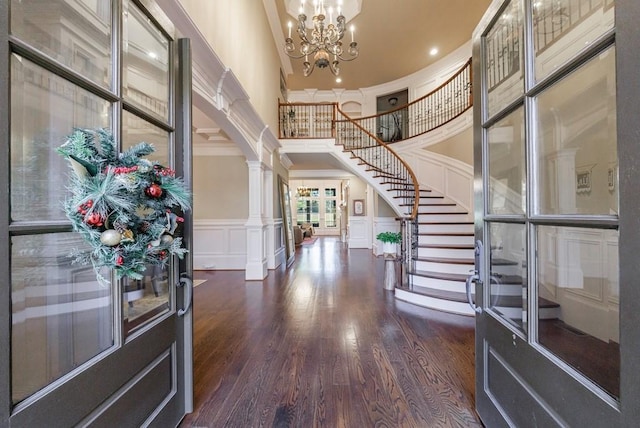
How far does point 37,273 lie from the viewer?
2.75 feet

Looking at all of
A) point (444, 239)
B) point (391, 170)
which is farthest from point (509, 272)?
point (391, 170)

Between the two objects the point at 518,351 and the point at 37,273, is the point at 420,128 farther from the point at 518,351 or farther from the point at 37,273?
the point at 37,273

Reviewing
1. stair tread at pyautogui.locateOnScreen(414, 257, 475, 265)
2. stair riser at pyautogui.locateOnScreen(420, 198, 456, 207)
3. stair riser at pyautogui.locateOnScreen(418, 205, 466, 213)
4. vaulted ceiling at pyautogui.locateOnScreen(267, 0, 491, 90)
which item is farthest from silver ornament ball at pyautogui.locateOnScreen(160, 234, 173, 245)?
vaulted ceiling at pyautogui.locateOnScreen(267, 0, 491, 90)

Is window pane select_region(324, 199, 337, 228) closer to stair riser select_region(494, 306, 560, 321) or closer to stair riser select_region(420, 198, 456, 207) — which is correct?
stair riser select_region(420, 198, 456, 207)

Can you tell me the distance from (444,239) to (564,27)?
12.8ft

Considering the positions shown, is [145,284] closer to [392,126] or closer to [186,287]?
[186,287]

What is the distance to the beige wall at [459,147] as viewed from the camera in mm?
5571

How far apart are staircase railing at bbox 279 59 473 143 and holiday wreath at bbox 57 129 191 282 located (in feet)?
19.6

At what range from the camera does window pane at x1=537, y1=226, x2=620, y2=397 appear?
2.64ft

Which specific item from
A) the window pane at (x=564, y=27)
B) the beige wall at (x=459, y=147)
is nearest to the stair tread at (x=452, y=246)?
the beige wall at (x=459, y=147)

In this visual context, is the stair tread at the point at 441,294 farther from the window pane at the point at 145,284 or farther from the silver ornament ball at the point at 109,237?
the silver ornament ball at the point at 109,237

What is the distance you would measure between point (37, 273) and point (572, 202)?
5.78 feet

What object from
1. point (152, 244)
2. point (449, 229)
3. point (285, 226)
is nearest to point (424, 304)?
point (449, 229)

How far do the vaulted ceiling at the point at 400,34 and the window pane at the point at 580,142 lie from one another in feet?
18.7
